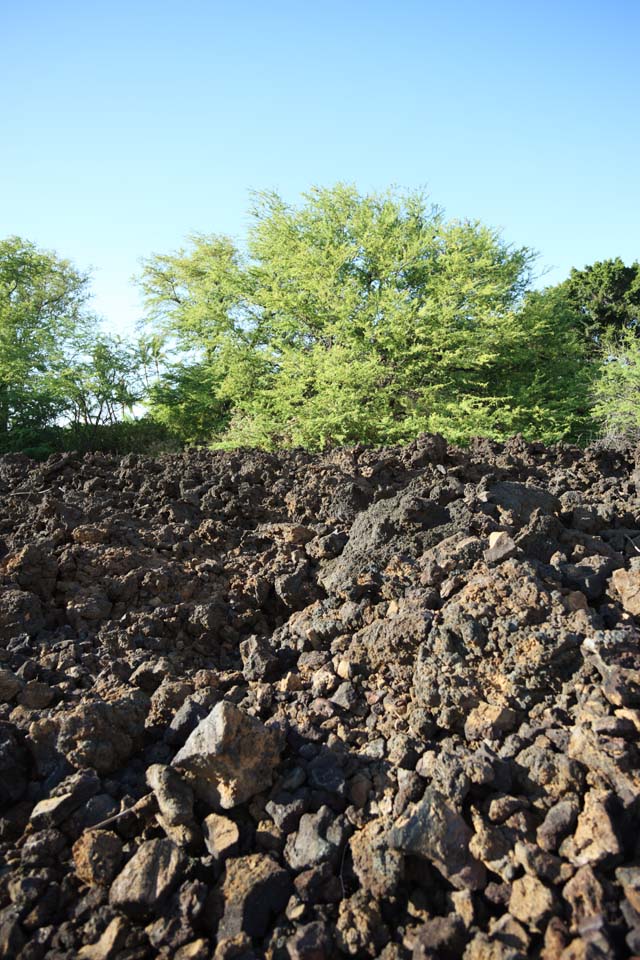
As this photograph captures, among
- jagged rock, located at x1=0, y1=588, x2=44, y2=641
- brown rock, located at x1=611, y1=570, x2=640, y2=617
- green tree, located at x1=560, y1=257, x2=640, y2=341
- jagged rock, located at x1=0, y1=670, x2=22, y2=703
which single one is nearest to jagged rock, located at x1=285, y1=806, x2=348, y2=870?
jagged rock, located at x1=0, y1=670, x2=22, y2=703

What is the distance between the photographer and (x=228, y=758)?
2.11 m

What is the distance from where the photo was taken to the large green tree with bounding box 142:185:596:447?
12.9 m

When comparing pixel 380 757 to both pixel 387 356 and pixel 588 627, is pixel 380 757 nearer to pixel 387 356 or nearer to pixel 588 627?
pixel 588 627

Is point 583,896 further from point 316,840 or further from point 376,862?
point 316,840

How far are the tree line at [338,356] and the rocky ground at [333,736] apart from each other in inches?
334

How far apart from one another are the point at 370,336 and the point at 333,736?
11603mm

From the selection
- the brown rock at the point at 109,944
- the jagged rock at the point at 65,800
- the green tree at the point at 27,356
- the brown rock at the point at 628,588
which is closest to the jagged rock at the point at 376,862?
the brown rock at the point at 109,944

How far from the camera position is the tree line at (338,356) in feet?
42.8

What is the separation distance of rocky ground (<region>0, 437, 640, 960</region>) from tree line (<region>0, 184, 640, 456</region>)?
8492 mm

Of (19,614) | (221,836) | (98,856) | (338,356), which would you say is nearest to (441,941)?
(221,836)

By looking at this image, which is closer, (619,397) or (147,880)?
(147,880)

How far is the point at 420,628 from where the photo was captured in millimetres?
2684

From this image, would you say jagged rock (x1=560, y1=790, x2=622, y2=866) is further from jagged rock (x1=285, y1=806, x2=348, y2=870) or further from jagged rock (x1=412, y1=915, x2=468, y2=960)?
jagged rock (x1=285, y1=806, x2=348, y2=870)

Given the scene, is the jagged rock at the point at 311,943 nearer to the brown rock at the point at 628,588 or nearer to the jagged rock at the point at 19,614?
the brown rock at the point at 628,588
